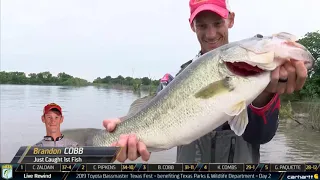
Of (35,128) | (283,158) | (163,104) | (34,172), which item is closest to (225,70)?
(163,104)

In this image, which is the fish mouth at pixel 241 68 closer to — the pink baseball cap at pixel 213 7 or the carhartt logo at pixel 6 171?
the pink baseball cap at pixel 213 7

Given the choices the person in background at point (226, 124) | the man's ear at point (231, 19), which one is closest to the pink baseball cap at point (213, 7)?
the person in background at point (226, 124)

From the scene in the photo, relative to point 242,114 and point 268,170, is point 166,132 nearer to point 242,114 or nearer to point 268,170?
point 242,114

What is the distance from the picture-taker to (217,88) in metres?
2.30

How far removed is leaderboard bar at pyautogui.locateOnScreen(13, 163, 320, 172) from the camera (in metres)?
2.19

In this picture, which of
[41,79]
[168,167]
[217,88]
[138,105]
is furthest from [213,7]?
[41,79]

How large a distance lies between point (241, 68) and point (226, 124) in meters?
0.74

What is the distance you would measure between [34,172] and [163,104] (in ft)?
3.25

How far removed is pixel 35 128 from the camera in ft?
66.6

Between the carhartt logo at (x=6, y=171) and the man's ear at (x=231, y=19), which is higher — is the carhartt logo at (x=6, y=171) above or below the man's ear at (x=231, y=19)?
below

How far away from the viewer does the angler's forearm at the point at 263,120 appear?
2.42 meters

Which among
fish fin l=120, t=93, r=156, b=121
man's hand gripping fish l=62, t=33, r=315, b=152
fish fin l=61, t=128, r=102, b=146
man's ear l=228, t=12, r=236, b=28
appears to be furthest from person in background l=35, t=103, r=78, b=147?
man's ear l=228, t=12, r=236, b=28

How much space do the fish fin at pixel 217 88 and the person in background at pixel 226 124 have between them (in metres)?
0.28
